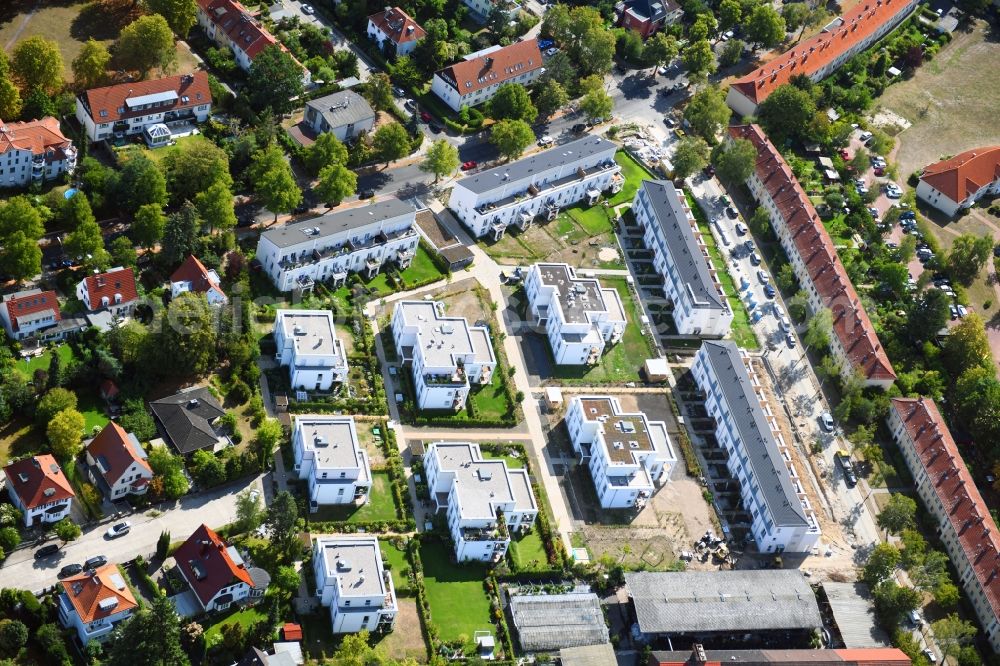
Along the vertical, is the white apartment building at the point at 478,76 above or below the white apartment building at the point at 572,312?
above

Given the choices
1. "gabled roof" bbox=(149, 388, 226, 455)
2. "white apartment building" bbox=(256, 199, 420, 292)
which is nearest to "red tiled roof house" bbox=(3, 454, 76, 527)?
"gabled roof" bbox=(149, 388, 226, 455)

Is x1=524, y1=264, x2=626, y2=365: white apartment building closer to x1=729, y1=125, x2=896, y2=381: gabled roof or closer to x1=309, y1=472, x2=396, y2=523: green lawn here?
x1=729, y1=125, x2=896, y2=381: gabled roof

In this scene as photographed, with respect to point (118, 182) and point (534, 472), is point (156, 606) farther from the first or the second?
point (118, 182)

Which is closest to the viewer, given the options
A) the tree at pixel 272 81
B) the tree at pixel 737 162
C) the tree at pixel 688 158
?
the tree at pixel 272 81

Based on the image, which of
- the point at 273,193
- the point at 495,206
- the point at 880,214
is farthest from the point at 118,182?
the point at 880,214

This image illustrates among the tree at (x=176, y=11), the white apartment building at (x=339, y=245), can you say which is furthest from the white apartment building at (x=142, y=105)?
the white apartment building at (x=339, y=245)

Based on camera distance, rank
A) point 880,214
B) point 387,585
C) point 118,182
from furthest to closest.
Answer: point 880,214 < point 118,182 < point 387,585

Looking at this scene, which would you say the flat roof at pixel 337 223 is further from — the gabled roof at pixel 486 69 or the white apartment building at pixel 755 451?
the white apartment building at pixel 755 451
